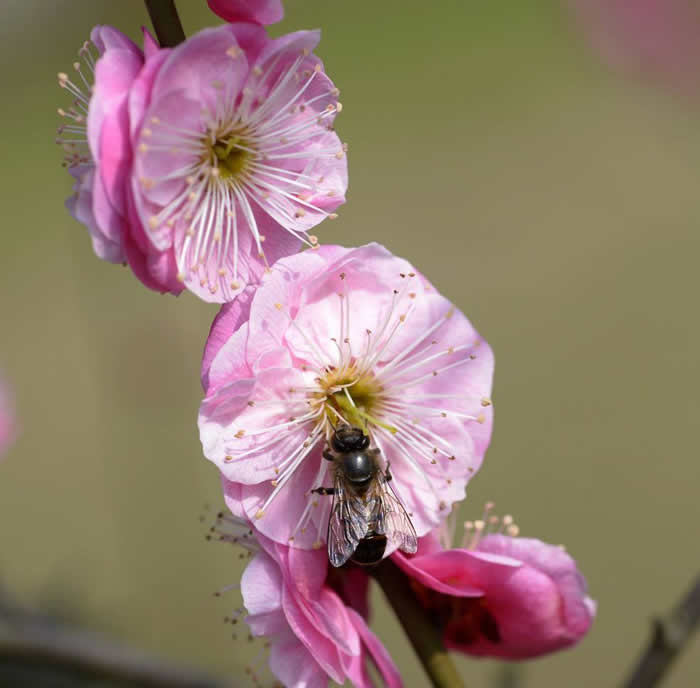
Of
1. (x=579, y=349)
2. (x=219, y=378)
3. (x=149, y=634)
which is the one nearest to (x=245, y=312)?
(x=219, y=378)

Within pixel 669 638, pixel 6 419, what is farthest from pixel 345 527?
pixel 6 419

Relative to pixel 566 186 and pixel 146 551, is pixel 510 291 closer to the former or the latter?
pixel 566 186

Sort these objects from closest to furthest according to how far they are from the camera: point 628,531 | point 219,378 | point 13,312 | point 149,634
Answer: point 219,378
point 149,634
point 628,531
point 13,312

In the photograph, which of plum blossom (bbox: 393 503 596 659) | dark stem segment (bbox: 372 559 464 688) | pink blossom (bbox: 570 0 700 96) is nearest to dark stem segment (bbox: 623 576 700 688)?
plum blossom (bbox: 393 503 596 659)

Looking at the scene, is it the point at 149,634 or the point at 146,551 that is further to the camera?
the point at 146,551

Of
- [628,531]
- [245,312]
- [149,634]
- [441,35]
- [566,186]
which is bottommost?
[149,634]

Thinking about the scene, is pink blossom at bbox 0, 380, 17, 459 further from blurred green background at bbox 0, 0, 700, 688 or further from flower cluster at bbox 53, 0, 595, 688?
flower cluster at bbox 53, 0, 595, 688

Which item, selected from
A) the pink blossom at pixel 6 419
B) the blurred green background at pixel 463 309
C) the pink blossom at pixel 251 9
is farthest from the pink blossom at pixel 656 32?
the pink blossom at pixel 251 9

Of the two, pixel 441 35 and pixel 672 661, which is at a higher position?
pixel 441 35
